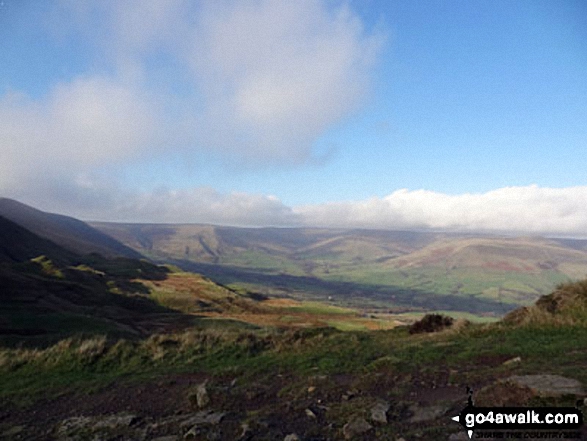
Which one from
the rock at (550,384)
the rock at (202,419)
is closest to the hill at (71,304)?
the rock at (202,419)

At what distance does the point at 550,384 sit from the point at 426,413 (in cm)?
261

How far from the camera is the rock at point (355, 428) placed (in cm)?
749

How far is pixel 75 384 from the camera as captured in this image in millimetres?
14148

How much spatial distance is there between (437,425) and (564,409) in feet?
7.45

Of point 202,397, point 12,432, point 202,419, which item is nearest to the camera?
point 202,419

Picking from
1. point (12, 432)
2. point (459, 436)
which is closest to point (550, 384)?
point (459, 436)

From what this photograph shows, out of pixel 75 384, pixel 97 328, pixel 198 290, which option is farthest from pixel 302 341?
pixel 198 290

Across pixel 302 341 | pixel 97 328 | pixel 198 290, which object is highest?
pixel 302 341

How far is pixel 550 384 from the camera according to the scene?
8117 mm

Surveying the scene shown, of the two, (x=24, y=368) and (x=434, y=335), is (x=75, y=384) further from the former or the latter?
(x=434, y=335)

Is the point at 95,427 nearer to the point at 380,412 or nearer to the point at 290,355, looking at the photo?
the point at 380,412

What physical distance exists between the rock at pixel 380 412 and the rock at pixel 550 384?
8.86ft

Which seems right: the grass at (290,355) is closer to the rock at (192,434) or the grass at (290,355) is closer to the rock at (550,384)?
the rock at (550,384)

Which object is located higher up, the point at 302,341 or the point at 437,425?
the point at 437,425
